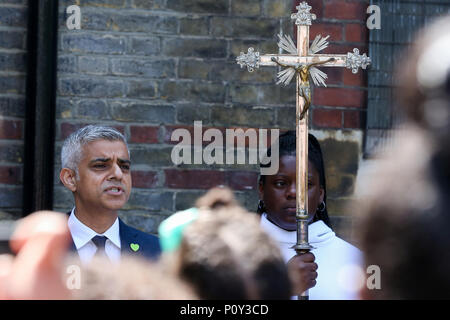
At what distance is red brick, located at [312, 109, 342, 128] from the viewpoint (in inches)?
181

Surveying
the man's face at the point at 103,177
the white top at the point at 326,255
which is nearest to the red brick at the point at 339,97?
the white top at the point at 326,255

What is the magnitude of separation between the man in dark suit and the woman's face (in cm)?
57

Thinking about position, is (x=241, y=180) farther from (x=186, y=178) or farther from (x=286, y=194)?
(x=286, y=194)

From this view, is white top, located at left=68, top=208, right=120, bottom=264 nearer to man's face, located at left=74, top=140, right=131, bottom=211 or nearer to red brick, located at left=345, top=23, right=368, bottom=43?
man's face, located at left=74, top=140, right=131, bottom=211

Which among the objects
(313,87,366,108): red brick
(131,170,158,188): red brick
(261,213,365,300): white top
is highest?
(313,87,366,108): red brick

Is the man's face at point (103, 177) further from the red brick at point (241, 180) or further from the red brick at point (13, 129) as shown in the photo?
the red brick at point (241, 180)

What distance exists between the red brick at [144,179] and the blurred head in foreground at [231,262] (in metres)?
2.89

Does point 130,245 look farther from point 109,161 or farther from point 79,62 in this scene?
point 79,62

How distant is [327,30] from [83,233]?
1.86 metres

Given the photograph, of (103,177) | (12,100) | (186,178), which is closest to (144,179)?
(186,178)

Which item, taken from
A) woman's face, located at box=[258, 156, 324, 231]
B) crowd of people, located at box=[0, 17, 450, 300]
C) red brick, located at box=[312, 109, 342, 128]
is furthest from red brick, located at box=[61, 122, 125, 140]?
crowd of people, located at box=[0, 17, 450, 300]

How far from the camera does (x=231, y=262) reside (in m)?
1.46

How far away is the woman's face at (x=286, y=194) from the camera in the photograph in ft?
12.4
